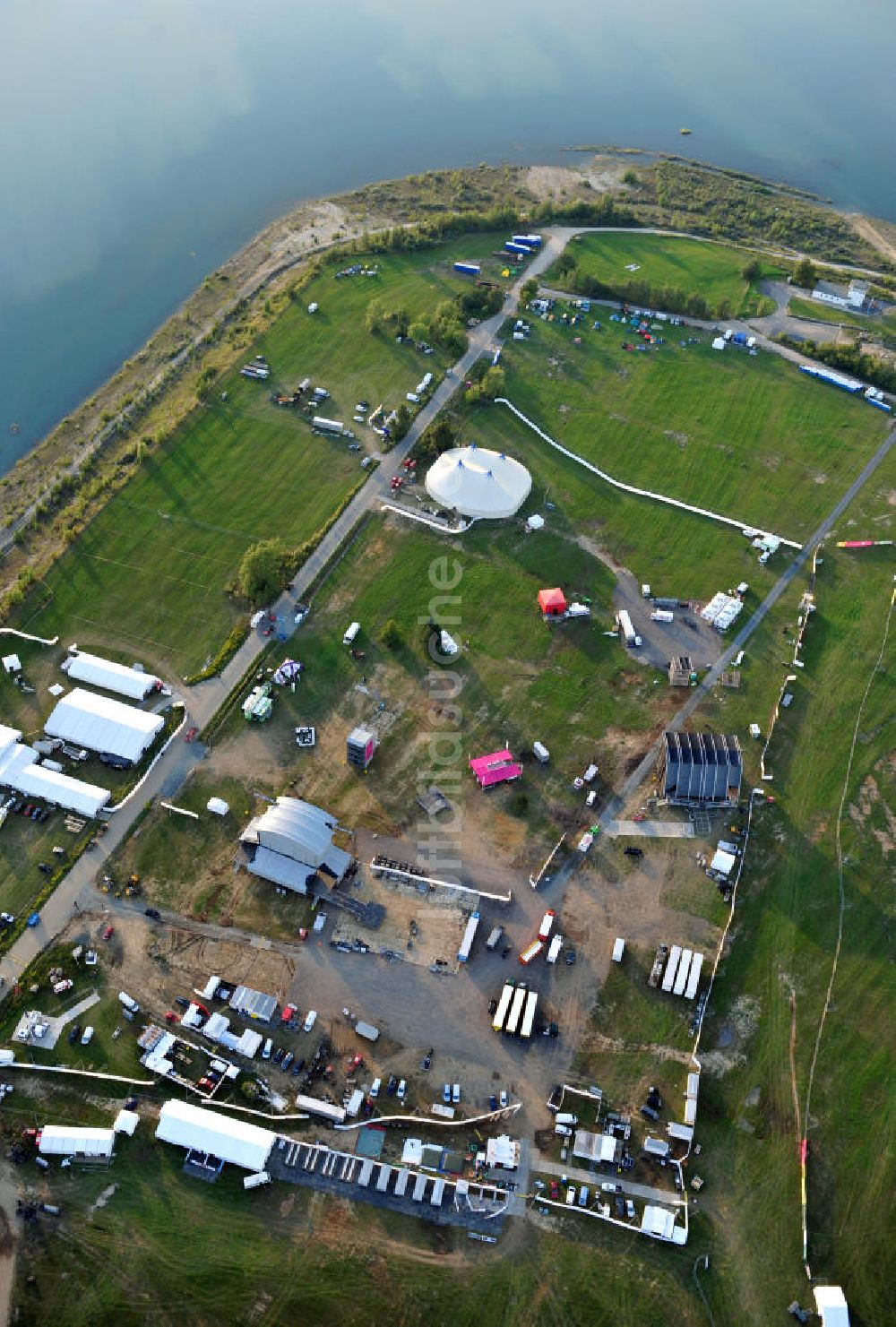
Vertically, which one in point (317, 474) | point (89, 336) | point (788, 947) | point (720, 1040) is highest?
point (89, 336)

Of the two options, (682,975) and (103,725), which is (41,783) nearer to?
(103,725)

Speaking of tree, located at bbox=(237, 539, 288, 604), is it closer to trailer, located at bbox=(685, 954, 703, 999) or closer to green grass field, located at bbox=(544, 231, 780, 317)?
trailer, located at bbox=(685, 954, 703, 999)

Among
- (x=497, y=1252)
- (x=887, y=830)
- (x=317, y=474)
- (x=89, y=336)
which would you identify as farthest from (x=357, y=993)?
(x=89, y=336)

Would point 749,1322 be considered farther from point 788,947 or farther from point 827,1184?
point 788,947

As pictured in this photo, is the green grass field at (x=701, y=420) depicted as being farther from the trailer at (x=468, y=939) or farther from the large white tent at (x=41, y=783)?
the large white tent at (x=41, y=783)

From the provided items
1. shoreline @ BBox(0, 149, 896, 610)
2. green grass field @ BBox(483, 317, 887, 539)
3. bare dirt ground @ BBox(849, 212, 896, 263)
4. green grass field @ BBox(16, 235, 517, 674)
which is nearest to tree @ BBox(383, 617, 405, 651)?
green grass field @ BBox(16, 235, 517, 674)

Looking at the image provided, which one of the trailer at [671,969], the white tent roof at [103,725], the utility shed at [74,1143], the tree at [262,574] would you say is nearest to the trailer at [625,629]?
the trailer at [671,969]

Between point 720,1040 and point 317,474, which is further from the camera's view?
point 317,474
